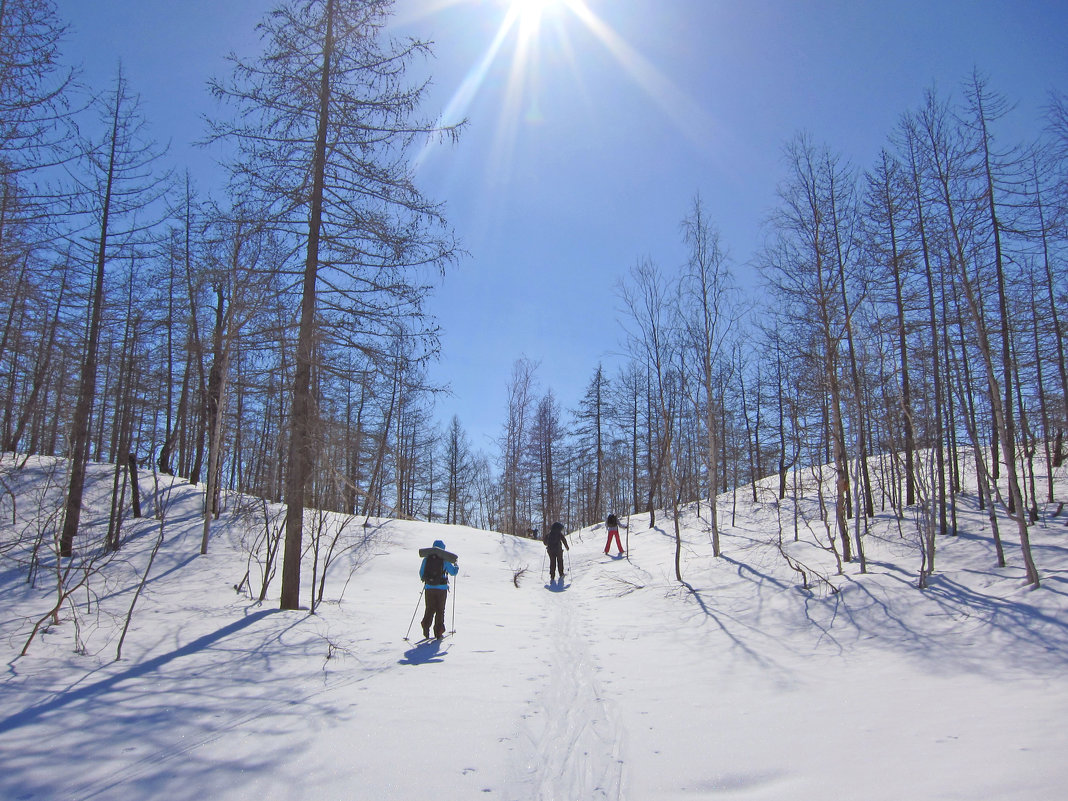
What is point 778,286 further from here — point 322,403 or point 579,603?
point 322,403

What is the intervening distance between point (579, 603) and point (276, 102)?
39.4ft

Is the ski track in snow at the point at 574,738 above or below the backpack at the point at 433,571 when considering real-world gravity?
below

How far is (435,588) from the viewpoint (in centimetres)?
834

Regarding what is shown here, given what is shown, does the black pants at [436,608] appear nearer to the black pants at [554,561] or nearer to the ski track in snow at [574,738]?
the ski track in snow at [574,738]

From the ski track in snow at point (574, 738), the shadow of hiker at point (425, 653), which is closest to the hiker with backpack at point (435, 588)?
the shadow of hiker at point (425, 653)

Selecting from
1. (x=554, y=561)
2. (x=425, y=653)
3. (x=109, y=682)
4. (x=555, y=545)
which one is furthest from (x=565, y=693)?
(x=554, y=561)

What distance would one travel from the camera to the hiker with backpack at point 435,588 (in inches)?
324

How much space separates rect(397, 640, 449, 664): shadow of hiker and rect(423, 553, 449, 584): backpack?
2.92 ft

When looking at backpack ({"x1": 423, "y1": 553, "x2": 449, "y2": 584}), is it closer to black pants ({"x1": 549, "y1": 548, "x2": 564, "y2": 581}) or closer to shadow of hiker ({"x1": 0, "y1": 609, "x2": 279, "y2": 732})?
shadow of hiker ({"x1": 0, "y1": 609, "x2": 279, "y2": 732})

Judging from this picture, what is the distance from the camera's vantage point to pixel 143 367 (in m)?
20.1

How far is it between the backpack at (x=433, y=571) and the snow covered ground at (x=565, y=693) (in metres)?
0.98

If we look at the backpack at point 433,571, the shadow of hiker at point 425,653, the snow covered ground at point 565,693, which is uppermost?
the backpack at point 433,571

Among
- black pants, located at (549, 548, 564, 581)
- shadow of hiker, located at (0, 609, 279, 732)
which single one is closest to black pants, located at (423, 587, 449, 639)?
shadow of hiker, located at (0, 609, 279, 732)

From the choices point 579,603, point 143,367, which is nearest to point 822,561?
point 579,603
